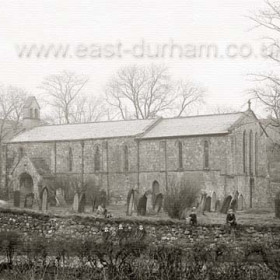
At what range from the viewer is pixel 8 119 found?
7169 cm

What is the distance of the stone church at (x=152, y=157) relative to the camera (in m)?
43.0

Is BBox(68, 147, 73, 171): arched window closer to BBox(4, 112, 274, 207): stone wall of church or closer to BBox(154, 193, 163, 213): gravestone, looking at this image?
BBox(4, 112, 274, 207): stone wall of church

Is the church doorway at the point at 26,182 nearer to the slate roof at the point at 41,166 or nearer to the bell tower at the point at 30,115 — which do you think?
the slate roof at the point at 41,166

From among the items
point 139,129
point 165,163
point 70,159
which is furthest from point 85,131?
point 165,163

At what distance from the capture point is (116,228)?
22594 mm

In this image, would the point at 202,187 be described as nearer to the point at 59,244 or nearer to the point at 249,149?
the point at 249,149

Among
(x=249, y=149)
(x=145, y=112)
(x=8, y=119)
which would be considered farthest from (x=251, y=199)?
(x=8, y=119)

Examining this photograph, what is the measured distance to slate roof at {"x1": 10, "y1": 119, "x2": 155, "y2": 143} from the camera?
160ft

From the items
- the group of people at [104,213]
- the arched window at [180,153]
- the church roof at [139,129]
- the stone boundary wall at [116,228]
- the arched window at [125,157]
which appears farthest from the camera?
the arched window at [125,157]

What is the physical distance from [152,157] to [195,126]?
168 inches

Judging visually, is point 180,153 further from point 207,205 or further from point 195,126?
point 207,205

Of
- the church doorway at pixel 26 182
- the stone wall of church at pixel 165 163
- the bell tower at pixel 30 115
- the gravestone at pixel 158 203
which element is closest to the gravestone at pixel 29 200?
the gravestone at pixel 158 203

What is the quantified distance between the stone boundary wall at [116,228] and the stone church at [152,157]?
17.8 m

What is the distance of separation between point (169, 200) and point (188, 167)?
49.1 feet
